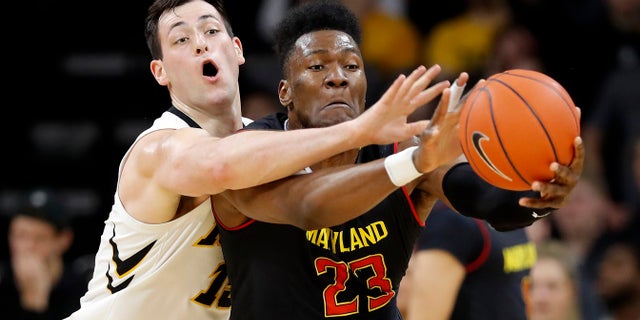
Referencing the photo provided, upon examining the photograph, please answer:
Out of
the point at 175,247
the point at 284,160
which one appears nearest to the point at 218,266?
the point at 175,247

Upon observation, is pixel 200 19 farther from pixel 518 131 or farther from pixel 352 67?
pixel 518 131

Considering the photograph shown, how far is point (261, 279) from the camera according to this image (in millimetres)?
5027

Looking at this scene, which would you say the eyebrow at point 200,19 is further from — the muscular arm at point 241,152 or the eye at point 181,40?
the muscular arm at point 241,152

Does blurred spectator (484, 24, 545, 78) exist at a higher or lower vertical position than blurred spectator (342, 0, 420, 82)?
lower

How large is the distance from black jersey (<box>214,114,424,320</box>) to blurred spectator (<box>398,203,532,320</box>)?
1275 millimetres

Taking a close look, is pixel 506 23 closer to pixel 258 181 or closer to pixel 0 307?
pixel 0 307

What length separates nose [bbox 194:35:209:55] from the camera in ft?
18.1

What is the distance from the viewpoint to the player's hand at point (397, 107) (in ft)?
14.1

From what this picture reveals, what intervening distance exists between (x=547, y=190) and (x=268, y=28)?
6.91m

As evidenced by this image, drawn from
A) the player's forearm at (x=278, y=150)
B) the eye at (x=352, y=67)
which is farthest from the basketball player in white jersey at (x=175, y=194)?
the eye at (x=352, y=67)

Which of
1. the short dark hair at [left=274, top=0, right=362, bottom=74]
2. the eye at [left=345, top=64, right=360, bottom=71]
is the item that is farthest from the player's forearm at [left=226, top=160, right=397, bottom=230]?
the short dark hair at [left=274, top=0, right=362, bottom=74]

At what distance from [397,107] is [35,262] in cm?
516

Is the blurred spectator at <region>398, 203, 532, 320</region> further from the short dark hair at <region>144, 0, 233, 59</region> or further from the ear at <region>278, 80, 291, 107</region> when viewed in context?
the short dark hair at <region>144, 0, 233, 59</region>

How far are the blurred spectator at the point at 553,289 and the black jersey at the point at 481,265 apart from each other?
2.03m
